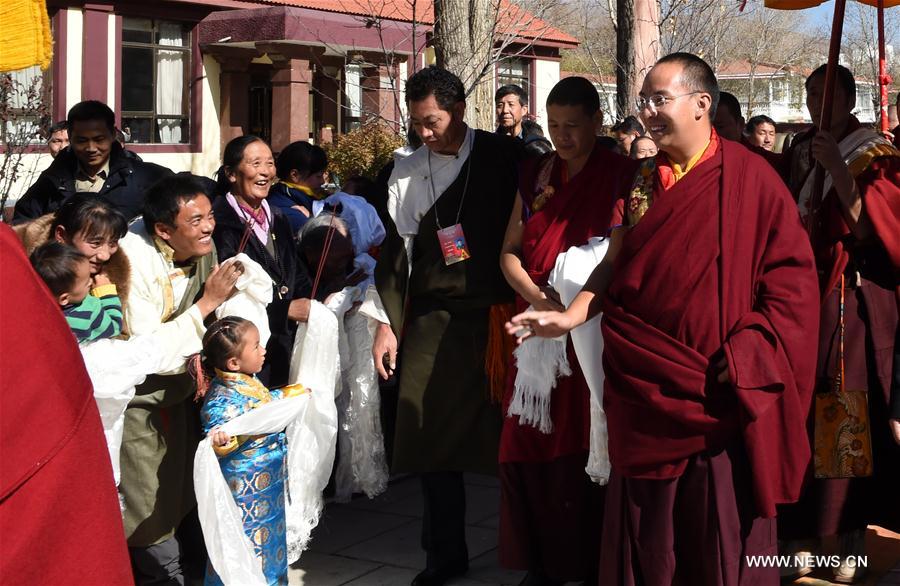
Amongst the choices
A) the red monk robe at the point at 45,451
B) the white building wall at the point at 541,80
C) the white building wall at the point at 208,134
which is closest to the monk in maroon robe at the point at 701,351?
the red monk robe at the point at 45,451

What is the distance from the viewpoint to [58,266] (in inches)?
132

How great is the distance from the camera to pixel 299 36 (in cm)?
1585

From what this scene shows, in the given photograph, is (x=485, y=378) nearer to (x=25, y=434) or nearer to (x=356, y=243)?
(x=356, y=243)

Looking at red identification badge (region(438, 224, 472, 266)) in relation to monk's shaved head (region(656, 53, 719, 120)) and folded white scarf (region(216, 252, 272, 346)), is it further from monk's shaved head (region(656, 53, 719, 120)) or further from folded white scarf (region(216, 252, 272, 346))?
monk's shaved head (region(656, 53, 719, 120))

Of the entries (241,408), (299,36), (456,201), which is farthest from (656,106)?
(299,36)

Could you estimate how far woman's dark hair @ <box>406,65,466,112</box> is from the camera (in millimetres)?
4051

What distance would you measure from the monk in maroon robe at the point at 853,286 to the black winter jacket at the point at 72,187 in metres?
2.62

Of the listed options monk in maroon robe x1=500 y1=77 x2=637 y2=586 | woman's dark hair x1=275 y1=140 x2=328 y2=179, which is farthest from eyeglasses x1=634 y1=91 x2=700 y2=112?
woman's dark hair x1=275 y1=140 x2=328 y2=179

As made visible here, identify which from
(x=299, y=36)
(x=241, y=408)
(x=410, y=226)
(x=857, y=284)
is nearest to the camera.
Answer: (x=241, y=408)

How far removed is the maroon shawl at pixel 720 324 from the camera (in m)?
2.95

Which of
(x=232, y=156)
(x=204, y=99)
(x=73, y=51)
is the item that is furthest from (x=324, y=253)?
(x=204, y=99)

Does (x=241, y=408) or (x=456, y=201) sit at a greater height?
(x=456, y=201)

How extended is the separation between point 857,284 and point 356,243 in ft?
6.92

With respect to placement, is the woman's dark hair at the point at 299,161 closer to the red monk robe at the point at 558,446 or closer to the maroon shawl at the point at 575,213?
the red monk robe at the point at 558,446
